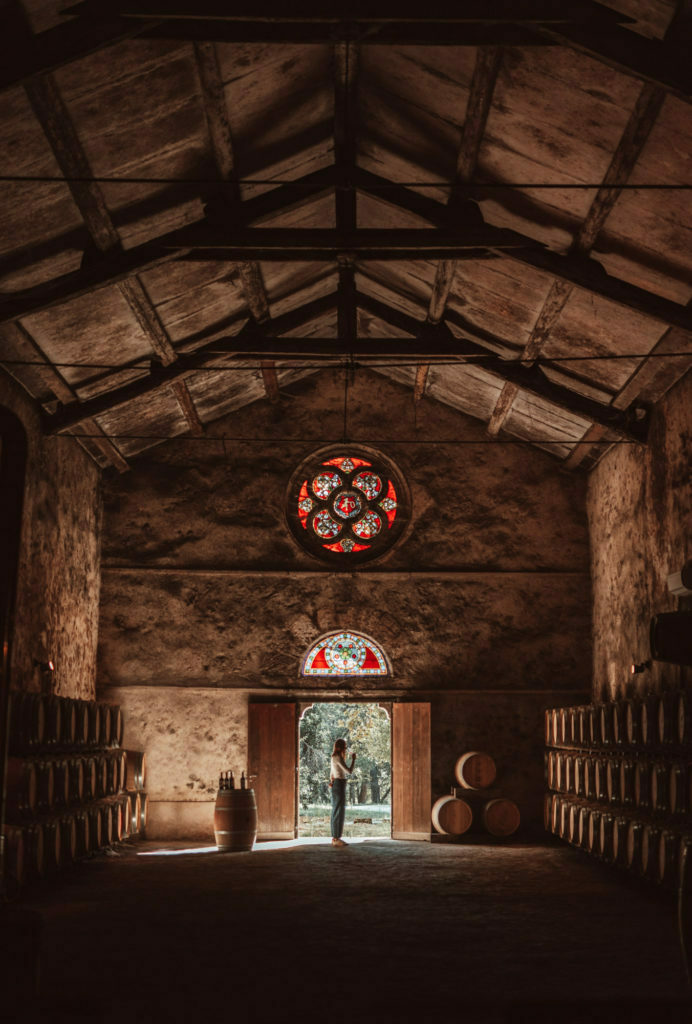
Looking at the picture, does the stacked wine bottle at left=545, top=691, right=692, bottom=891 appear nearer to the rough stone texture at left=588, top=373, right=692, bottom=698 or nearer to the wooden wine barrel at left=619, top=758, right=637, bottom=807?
the wooden wine barrel at left=619, top=758, right=637, bottom=807

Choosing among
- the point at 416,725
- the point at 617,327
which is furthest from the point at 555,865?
the point at 617,327

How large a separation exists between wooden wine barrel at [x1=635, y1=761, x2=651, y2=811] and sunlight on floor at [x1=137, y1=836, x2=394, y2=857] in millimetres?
4683

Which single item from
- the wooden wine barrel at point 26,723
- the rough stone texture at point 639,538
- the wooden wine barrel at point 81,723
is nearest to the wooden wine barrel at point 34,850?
the wooden wine barrel at point 26,723

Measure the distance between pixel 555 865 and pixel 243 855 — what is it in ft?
11.6

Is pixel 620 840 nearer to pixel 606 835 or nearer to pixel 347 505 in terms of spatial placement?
pixel 606 835

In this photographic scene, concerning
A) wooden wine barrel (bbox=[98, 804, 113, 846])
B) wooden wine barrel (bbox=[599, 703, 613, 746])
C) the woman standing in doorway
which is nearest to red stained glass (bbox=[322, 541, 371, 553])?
the woman standing in doorway

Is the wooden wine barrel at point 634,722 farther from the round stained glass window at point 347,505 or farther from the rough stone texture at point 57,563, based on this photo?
the rough stone texture at point 57,563

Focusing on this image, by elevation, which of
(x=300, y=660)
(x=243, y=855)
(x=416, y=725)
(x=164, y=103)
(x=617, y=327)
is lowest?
(x=243, y=855)

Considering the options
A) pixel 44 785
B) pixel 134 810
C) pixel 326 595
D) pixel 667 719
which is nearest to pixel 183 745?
pixel 134 810

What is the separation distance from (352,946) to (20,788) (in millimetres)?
3963

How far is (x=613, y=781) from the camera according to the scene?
9.95 meters

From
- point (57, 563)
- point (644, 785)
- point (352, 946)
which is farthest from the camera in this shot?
point (57, 563)

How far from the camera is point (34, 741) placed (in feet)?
29.5

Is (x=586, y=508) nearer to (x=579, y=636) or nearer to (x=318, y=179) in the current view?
(x=579, y=636)
